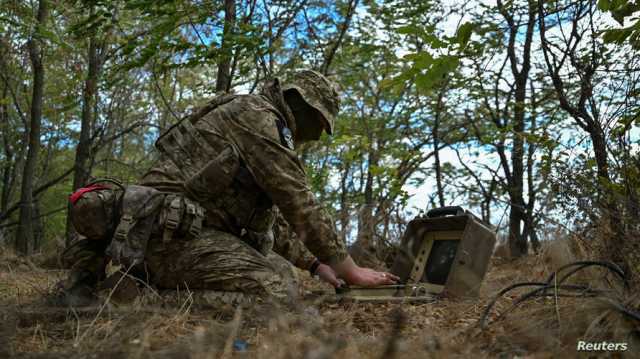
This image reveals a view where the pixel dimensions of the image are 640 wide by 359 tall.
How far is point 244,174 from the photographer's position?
9.57 ft

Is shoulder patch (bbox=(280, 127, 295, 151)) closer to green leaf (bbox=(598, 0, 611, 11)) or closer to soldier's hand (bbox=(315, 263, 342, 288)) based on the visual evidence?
soldier's hand (bbox=(315, 263, 342, 288))

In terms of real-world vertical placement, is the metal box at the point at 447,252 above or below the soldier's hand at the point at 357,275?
above

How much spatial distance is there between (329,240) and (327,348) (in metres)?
1.69

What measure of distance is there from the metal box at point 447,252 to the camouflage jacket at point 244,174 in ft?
2.36

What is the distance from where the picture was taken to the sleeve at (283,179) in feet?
9.20

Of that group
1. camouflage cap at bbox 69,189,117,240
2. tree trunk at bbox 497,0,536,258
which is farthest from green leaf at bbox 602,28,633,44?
tree trunk at bbox 497,0,536,258

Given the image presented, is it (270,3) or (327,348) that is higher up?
(270,3)

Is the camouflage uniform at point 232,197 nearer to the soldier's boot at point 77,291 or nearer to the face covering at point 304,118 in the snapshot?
the soldier's boot at point 77,291

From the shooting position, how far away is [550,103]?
6.56m

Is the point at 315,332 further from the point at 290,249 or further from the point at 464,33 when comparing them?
the point at 290,249

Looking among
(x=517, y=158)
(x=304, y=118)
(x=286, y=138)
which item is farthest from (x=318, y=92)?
(x=517, y=158)

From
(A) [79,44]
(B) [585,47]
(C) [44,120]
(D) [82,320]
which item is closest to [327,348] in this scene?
(D) [82,320]

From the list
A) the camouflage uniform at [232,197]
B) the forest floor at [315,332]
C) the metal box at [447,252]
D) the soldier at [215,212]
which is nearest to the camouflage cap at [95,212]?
the soldier at [215,212]

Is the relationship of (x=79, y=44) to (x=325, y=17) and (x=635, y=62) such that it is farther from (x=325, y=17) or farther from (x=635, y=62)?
(x=635, y=62)
